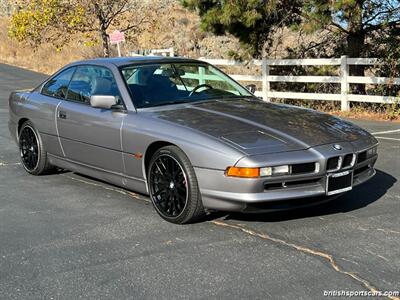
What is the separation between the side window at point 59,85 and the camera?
6832mm

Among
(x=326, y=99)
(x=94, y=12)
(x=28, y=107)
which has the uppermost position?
(x=94, y=12)

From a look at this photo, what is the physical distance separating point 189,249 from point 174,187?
2.44 ft

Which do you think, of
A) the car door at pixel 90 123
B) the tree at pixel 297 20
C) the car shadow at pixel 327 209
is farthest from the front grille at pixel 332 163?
the tree at pixel 297 20

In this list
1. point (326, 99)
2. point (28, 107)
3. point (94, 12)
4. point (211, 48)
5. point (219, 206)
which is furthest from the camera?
point (211, 48)

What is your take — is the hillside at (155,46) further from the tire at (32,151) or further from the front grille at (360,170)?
the front grille at (360,170)

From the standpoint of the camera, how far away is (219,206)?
4.75 meters

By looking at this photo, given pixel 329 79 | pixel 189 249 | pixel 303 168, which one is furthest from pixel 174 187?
pixel 329 79

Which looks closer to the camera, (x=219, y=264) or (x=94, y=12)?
(x=219, y=264)

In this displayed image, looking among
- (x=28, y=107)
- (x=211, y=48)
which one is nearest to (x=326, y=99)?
(x=28, y=107)

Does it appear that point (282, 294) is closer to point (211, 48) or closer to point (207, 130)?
point (207, 130)

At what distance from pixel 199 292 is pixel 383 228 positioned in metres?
1.95

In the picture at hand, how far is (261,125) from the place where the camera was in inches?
201

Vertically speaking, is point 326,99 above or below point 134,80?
below

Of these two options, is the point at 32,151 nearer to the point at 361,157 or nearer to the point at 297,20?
the point at 361,157
